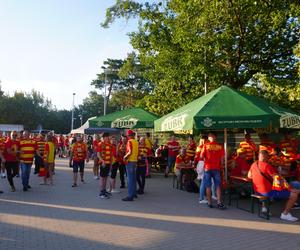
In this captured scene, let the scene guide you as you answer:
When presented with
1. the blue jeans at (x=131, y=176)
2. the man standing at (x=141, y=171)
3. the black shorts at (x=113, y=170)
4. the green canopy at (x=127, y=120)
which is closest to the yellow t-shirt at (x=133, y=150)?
the blue jeans at (x=131, y=176)

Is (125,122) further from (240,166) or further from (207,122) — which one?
(207,122)

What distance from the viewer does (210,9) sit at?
690 inches

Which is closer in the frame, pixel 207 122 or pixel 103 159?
pixel 207 122

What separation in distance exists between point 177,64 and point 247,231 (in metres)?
13.0

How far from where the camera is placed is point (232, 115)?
34.6ft

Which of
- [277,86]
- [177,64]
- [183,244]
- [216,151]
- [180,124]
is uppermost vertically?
[177,64]

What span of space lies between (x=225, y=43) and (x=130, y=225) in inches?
469

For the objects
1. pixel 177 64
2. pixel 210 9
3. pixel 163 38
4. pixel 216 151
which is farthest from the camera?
pixel 163 38

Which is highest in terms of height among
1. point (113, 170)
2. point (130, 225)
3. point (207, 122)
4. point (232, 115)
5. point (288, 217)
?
point (232, 115)

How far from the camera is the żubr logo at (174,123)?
36.7 ft

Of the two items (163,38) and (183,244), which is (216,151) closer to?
(183,244)

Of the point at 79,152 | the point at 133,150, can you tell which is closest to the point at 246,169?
the point at 133,150

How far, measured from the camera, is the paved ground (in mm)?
7184

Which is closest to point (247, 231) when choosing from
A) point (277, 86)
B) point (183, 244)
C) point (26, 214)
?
point (183, 244)
